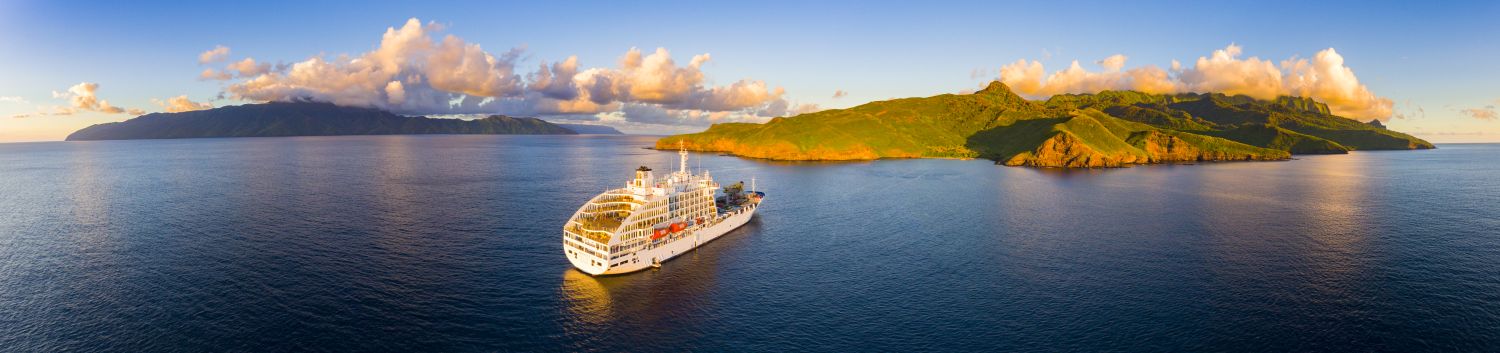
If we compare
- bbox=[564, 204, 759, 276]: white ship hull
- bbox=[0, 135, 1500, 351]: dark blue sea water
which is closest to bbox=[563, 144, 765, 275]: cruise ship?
bbox=[564, 204, 759, 276]: white ship hull

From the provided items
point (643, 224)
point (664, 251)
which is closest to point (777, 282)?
point (664, 251)

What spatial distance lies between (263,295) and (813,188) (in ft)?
463

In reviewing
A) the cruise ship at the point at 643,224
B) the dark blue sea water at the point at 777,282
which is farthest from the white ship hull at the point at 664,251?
the dark blue sea water at the point at 777,282

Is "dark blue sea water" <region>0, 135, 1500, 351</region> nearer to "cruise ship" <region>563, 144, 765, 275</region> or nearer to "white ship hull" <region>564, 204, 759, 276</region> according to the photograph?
"white ship hull" <region>564, 204, 759, 276</region>

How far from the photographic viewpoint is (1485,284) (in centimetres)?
7819

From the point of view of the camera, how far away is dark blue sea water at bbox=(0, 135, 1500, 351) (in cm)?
6222

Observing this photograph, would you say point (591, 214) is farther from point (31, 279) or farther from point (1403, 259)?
point (1403, 259)

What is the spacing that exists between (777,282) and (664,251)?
20141 mm

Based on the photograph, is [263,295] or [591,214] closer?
[263,295]

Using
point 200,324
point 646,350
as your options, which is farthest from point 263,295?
point 646,350

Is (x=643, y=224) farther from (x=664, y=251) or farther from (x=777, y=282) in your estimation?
(x=777, y=282)

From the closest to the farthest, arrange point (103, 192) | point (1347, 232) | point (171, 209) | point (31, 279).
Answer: point (31, 279)
point (1347, 232)
point (171, 209)
point (103, 192)

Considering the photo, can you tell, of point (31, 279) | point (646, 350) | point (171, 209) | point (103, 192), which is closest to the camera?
point (646, 350)

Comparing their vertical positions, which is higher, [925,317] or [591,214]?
[591,214]
